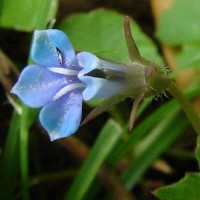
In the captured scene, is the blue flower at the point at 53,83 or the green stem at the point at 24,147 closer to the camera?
the blue flower at the point at 53,83

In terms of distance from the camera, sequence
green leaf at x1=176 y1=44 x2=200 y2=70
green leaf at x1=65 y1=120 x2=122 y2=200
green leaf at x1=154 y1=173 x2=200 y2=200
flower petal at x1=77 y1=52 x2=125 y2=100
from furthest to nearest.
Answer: green leaf at x1=176 y1=44 x2=200 y2=70 → green leaf at x1=65 y1=120 x2=122 y2=200 → green leaf at x1=154 y1=173 x2=200 y2=200 → flower petal at x1=77 y1=52 x2=125 y2=100

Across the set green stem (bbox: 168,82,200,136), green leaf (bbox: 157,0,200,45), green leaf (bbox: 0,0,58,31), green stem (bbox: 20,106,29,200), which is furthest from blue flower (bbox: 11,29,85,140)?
green leaf (bbox: 157,0,200,45)

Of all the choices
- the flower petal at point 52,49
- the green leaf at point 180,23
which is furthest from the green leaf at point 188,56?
the flower petal at point 52,49

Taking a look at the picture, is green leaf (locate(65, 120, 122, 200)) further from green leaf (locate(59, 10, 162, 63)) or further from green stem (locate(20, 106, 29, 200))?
green leaf (locate(59, 10, 162, 63))

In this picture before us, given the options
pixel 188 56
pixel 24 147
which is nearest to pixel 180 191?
pixel 24 147

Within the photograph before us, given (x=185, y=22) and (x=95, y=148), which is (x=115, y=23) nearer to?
(x=185, y=22)

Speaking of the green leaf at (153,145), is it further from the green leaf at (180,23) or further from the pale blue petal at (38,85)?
the pale blue petal at (38,85)
